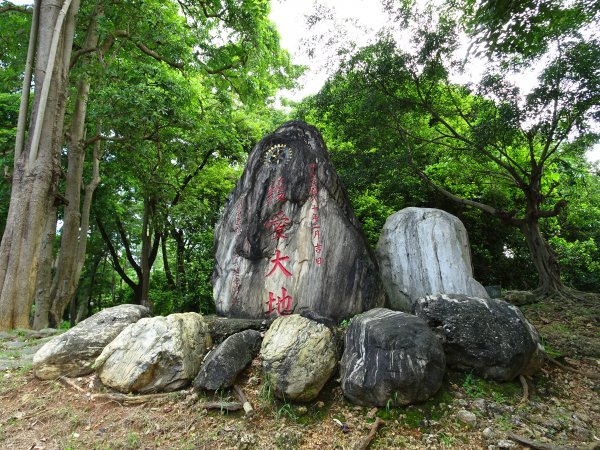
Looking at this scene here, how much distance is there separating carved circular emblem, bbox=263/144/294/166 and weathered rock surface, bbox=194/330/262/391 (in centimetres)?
299

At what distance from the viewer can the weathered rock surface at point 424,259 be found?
6145mm

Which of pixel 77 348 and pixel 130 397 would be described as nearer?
pixel 130 397

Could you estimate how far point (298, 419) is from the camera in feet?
12.9

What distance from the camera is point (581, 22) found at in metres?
6.53

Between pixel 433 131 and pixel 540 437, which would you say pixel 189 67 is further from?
pixel 540 437

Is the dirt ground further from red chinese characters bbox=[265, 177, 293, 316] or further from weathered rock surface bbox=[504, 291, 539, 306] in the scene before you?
weathered rock surface bbox=[504, 291, 539, 306]

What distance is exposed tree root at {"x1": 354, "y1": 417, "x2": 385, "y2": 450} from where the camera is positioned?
3424 millimetres

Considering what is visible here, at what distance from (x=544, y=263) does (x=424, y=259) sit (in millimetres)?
5524

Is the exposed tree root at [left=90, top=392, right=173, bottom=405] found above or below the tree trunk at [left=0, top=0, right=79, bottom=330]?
below

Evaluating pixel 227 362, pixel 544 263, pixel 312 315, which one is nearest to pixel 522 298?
pixel 544 263

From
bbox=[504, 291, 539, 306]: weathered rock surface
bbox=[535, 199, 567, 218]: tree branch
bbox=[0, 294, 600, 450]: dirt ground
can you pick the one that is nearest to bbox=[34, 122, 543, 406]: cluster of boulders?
bbox=[0, 294, 600, 450]: dirt ground

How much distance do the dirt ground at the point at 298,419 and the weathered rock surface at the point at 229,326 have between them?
0.75 m

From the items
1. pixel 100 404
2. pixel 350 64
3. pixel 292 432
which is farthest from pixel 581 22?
pixel 100 404

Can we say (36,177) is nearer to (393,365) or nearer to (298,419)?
(298,419)
